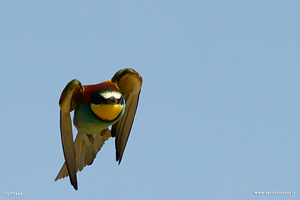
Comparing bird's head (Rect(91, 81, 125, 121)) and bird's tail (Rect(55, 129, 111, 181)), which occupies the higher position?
bird's head (Rect(91, 81, 125, 121))

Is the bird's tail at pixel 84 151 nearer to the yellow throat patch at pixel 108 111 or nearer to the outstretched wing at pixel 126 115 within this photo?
the outstretched wing at pixel 126 115

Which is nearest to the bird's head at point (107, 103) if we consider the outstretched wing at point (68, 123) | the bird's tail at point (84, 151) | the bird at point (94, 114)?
the bird at point (94, 114)

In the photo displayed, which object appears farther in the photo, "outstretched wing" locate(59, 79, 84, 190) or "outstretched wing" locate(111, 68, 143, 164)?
"outstretched wing" locate(111, 68, 143, 164)

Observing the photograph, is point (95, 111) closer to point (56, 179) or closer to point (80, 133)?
point (80, 133)

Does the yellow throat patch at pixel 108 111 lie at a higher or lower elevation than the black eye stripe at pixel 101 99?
lower

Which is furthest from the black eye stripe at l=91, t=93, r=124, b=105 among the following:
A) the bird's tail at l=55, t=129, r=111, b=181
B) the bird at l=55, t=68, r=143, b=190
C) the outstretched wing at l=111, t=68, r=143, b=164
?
the bird's tail at l=55, t=129, r=111, b=181

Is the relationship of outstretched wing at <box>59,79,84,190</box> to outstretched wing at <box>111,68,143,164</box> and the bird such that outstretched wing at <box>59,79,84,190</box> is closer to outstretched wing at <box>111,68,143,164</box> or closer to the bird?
the bird

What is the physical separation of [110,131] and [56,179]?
4.39 feet

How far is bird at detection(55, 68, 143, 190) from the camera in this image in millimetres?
11758

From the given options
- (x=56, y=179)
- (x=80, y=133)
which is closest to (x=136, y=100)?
(x=80, y=133)

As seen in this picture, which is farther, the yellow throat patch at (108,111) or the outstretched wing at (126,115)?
the outstretched wing at (126,115)

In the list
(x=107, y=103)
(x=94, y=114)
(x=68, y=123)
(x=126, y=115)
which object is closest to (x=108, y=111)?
(x=107, y=103)

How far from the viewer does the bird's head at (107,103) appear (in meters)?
11.7

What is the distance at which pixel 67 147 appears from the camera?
11.9 meters
